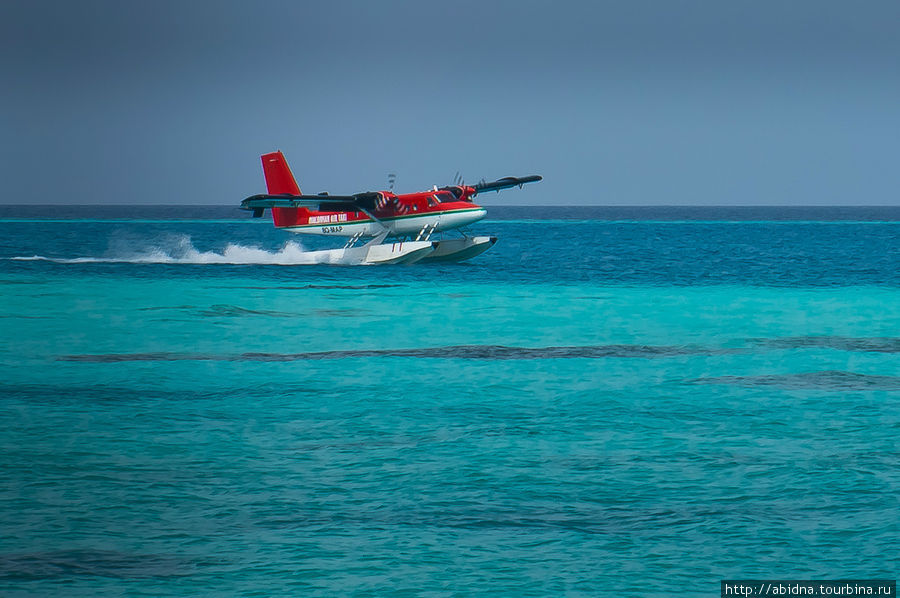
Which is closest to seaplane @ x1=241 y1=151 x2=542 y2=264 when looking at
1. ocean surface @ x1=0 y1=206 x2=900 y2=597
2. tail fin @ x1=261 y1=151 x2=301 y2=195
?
tail fin @ x1=261 y1=151 x2=301 y2=195

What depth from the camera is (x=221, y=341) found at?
22625 millimetres

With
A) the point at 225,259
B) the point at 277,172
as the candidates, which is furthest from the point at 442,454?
the point at 225,259

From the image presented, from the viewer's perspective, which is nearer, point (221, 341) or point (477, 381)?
point (477, 381)

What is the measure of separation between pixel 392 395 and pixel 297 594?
8.11 m

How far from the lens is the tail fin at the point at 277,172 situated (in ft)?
170

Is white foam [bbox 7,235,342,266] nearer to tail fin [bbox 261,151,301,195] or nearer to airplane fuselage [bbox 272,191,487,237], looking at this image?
airplane fuselage [bbox 272,191,487,237]

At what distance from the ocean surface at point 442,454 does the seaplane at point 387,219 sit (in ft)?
57.8

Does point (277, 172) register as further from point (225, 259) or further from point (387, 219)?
point (387, 219)

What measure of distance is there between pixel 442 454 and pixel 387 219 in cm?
3539

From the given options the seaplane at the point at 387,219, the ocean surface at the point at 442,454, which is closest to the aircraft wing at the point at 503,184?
the seaplane at the point at 387,219

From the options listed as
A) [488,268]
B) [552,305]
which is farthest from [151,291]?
[488,268]

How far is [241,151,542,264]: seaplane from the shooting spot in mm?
45062

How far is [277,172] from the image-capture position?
2047 inches

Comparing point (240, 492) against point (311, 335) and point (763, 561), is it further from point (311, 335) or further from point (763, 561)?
point (311, 335)
